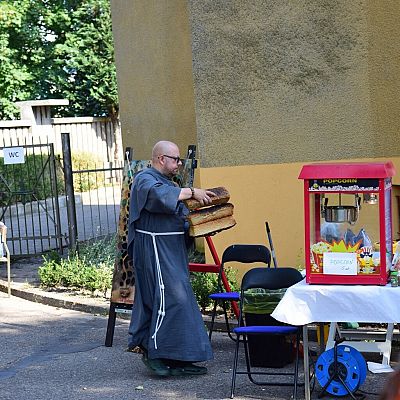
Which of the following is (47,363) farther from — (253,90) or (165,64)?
(165,64)

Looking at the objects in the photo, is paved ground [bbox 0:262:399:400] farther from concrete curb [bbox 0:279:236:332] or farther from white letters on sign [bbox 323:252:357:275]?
white letters on sign [bbox 323:252:357:275]

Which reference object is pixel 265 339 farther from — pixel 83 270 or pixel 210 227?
pixel 83 270

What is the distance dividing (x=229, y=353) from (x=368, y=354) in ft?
4.01

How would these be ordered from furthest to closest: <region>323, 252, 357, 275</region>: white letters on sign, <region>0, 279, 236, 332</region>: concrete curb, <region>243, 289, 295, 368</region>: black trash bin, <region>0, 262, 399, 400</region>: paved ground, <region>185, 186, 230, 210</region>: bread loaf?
<region>0, 279, 236, 332</region>: concrete curb < <region>243, 289, 295, 368</region>: black trash bin < <region>185, 186, 230, 210</region>: bread loaf < <region>0, 262, 399, 400</region>: paved ground < <region>323, 252, 357, 275</region>: white letters on sign

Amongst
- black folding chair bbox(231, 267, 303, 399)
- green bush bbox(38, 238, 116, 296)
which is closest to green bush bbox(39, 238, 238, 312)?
green bush bbox(38, 238, 116, 296)

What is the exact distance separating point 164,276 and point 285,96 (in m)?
3.68

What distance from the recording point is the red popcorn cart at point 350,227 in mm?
6402

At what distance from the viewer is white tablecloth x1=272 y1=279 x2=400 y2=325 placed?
246 inches

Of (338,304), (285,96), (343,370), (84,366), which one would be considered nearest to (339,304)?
(338,304)

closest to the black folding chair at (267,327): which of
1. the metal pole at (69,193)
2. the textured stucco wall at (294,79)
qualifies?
the textured stucco wall at (294,79)

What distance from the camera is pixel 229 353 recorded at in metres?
8.50

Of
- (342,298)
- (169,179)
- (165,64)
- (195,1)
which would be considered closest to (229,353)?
(169,179)

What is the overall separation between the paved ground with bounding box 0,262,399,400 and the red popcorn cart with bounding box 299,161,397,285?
101cm

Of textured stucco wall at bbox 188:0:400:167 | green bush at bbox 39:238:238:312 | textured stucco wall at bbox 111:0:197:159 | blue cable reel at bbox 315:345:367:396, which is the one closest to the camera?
blue cable reel at bbox 315:345:367:396
